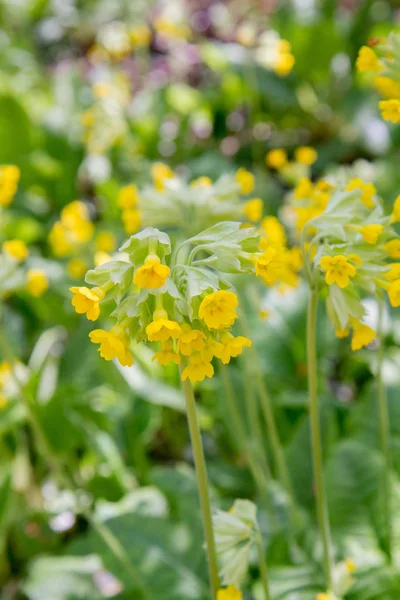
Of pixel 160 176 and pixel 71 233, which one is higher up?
pixel 160 176

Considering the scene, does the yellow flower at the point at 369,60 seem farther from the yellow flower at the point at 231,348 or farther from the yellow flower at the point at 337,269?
the yellow flower at the point at 231,348

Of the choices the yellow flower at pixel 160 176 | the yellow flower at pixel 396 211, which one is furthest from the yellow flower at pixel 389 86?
the yellow flower at pixel 160 176

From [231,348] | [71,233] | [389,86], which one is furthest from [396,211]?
[71,233]

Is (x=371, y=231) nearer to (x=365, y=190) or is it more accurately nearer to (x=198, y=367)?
(x=365, y=190)

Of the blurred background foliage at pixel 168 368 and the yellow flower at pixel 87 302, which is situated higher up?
the yellow flower at pixel 87 302

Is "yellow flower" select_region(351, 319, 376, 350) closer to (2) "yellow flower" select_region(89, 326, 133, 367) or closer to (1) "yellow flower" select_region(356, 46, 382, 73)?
(2) "yellow flower" select_region(89, 326, 133, 367)

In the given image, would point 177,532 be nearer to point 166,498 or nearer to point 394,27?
point 166,498

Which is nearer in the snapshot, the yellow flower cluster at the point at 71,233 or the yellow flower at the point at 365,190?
the yellow flower at the point at 365,190
